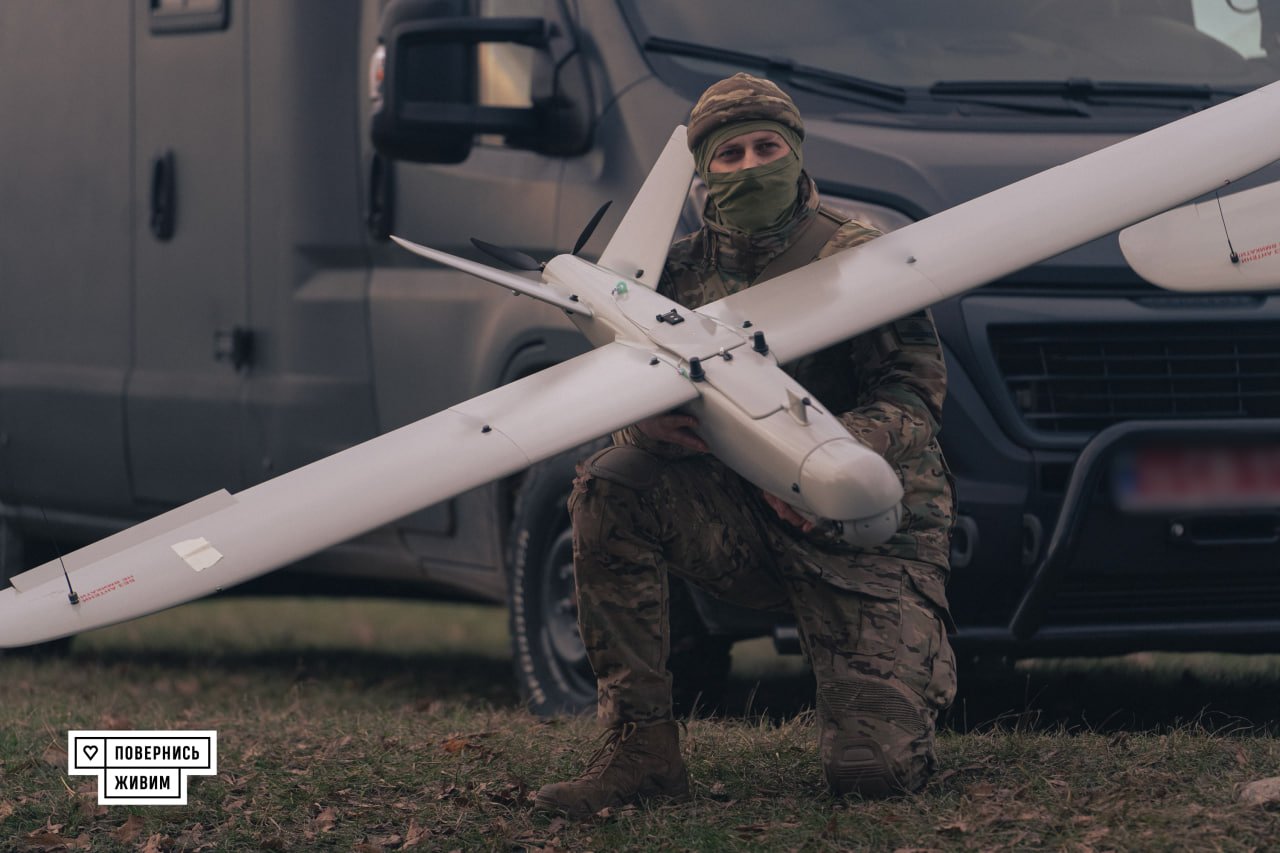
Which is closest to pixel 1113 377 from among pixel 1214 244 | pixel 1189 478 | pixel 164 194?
pixel 1189 478

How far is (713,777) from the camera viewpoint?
15.7 feet

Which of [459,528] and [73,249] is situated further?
[73,249]

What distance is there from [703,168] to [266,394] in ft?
8.57

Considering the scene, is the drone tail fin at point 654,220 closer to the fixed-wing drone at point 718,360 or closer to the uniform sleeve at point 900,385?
the fixed-wing drone at point 718,360

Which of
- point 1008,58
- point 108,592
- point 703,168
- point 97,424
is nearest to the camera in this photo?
point 108,592

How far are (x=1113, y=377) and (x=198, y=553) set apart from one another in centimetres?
229

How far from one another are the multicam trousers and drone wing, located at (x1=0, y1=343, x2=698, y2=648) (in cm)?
34

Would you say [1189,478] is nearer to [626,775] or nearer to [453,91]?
[626,775]

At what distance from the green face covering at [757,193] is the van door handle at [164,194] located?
9.91 feet

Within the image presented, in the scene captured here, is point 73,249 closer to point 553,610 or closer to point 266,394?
point 266,394

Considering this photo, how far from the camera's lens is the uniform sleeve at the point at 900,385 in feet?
14.7

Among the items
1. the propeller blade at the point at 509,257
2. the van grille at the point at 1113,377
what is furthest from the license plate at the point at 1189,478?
the propeller blade at the point at 509,257

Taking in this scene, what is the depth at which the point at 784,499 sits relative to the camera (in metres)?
4.12

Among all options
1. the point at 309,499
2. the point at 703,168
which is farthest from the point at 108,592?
the point at 703,168
